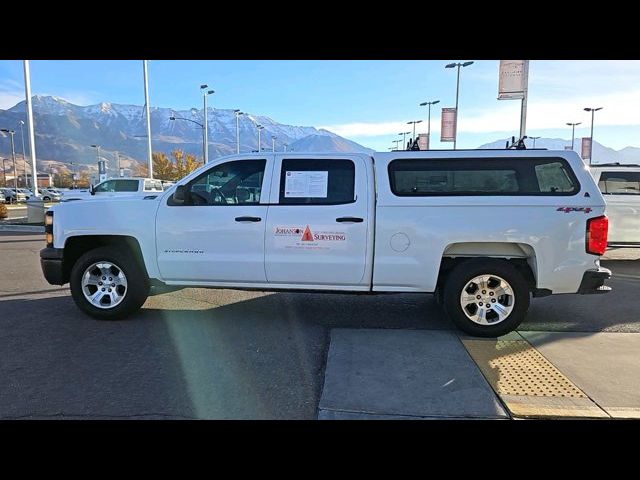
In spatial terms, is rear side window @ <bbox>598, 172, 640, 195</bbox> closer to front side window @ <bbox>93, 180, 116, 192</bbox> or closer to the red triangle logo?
the red triangle logo

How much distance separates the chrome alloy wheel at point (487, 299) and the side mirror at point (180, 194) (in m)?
3.33

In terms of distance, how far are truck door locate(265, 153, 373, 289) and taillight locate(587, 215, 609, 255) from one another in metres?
2.30

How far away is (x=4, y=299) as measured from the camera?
630cm

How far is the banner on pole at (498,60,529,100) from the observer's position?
14.1 meters

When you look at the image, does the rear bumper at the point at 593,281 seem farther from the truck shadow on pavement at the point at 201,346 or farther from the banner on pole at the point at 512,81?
the banner on pole at the point at 512,81

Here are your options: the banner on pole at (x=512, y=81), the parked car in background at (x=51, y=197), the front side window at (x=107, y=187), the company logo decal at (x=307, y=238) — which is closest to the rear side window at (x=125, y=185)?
the front side window at (x=107, y=187)

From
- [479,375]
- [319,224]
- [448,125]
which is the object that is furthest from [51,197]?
[479,375]

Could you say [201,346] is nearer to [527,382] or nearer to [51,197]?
[527,382]

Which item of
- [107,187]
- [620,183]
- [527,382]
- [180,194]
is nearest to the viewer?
[527,382]

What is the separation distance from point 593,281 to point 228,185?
4.14 meters

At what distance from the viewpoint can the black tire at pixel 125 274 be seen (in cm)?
528

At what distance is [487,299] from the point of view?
15.8 feet
